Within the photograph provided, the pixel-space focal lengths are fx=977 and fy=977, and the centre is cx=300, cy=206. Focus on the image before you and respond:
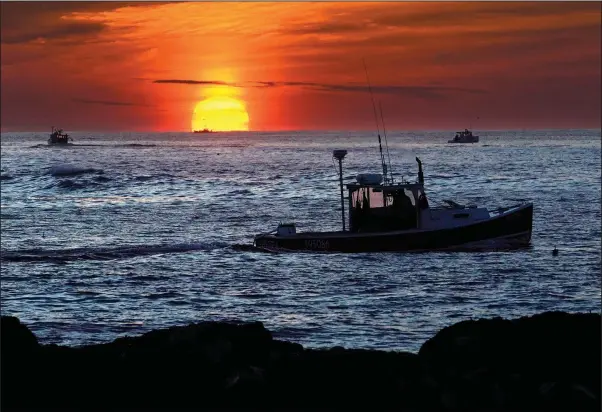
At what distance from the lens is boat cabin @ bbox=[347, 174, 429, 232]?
107 ft

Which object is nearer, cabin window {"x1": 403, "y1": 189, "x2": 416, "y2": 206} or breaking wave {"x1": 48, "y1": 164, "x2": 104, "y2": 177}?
cabin window {"x1": 403, "y1": 189, "x2": 416, "y2": 206}

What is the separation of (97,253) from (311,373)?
900 inches

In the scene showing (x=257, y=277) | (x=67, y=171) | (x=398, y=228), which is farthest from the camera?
(x=67, y=171)

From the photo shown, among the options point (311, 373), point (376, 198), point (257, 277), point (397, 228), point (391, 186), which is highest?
point (391, 186)

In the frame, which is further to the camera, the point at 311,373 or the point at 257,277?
the point at 257,277

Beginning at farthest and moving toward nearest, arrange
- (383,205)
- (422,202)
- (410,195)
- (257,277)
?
1. (383,205)
2. (422,202)
3. (410,195)
4. (257,277)

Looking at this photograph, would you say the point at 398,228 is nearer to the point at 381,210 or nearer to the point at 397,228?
the point at 397,228

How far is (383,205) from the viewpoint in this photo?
33.2 meters

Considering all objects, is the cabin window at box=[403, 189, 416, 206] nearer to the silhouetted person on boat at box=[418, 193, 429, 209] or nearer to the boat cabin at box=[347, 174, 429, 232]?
the boat cabin at box=[347, 174, 429, 232]

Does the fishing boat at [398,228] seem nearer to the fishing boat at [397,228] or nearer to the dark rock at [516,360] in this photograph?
the fishing boat at [397,228]

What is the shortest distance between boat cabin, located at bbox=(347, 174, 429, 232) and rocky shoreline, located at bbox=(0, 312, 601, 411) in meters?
20.1

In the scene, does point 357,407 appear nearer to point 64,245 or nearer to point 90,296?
point 90,296

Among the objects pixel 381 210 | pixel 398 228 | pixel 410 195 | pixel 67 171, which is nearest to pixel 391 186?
pixel 410 195

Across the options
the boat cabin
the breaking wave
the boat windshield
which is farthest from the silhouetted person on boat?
the breaking wave
